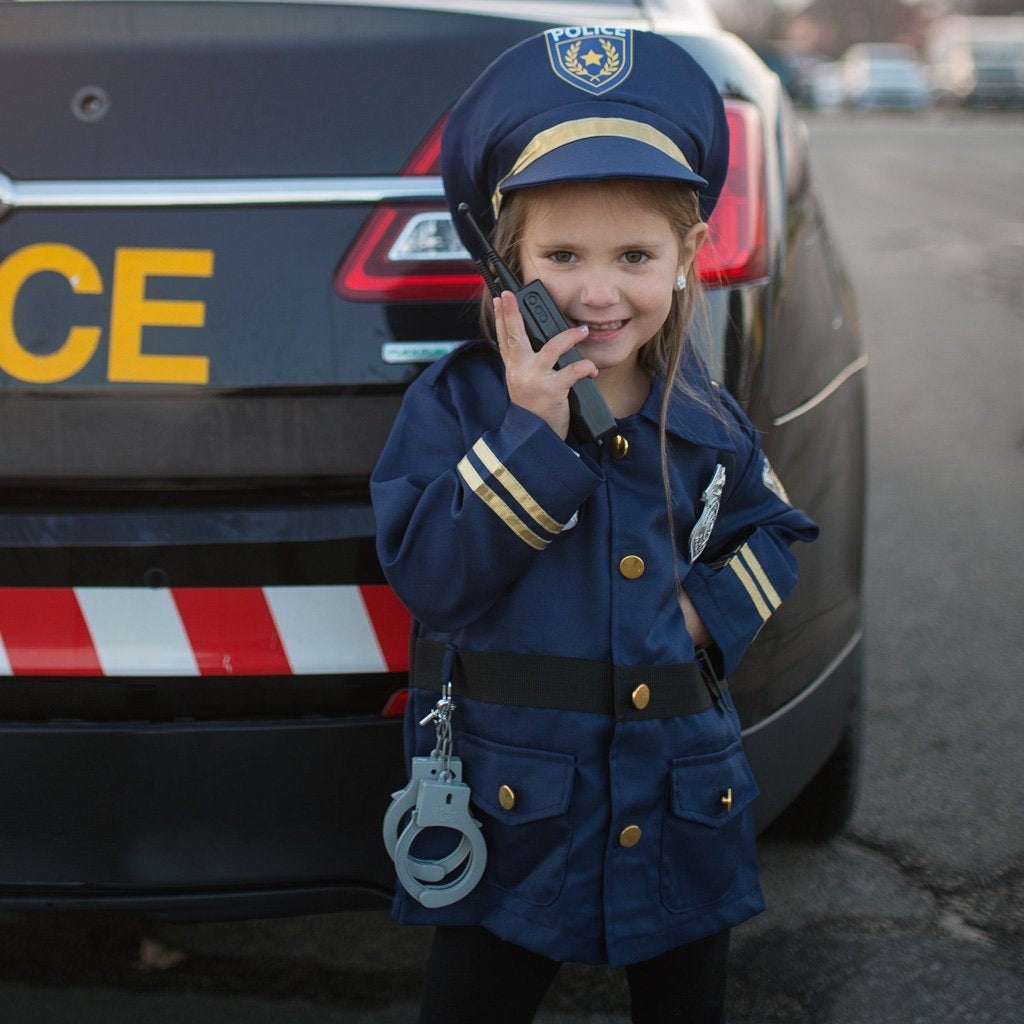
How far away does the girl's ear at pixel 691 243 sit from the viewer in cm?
147

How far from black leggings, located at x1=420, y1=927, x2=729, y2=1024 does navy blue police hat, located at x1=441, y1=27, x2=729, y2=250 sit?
848 mm

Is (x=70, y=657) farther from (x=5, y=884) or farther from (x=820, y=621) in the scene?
(x=820, y=621)

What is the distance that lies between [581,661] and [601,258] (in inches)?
17.3

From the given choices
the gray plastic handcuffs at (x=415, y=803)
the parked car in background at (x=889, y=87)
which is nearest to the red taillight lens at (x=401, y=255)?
the gray plastic handcuffs at (x=415, y=803)

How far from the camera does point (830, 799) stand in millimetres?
2436

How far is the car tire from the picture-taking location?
2.35 metres

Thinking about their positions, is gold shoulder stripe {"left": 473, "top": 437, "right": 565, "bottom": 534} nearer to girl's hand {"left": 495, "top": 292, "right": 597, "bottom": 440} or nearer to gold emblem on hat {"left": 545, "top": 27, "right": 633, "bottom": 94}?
girl's hand {"left": 495, "top": 292, "right": 597, "bottom": 440}

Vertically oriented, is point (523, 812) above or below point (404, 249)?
below

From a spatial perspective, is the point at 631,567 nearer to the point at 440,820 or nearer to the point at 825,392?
the point at 440,820

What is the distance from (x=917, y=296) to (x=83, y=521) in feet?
23.8

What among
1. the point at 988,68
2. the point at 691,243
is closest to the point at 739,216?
the point at 691,243

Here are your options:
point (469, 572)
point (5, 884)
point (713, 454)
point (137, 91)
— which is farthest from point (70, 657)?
point (713, 454)

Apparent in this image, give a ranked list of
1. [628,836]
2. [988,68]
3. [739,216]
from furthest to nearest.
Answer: [988,68] → [739,216] → [628,836]

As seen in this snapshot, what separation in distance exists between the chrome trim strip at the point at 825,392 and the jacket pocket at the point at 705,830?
19.3 inches
